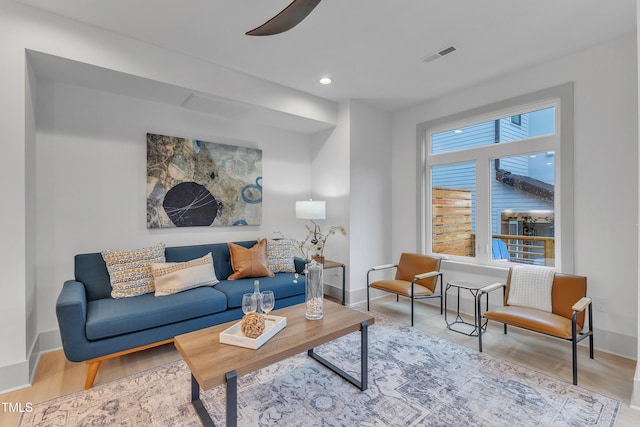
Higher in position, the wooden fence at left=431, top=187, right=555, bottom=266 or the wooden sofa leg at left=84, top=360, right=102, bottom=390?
the wooden fence at left=431, top=187, right=555, bottom=266

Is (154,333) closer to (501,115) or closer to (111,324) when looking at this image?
(111,324)

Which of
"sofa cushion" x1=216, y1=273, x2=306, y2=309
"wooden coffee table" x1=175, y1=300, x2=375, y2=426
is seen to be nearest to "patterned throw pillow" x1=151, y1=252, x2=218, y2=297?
"sofa cushion" x1=216, y1=273, x2=306, y2=309

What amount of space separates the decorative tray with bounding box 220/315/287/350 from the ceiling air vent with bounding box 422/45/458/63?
9.38 feet

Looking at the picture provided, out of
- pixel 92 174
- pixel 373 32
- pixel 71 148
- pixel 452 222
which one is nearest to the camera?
pixel 373 32

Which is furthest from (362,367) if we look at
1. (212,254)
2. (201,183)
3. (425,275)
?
(201,183)

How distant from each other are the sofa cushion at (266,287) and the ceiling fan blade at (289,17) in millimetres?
2176

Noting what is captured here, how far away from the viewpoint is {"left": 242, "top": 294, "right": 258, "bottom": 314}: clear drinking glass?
1.94 m

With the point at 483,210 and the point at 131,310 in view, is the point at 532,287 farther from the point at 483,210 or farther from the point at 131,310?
the point at 131,310

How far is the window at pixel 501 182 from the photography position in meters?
3.14

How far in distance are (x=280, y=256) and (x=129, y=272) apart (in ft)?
5.35

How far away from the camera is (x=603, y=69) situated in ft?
9.20

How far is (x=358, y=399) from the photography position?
2070 mm

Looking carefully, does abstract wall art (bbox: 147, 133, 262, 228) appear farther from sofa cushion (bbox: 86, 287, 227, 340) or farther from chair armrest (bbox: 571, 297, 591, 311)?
chair armrest (bbox: 571, 297, 591, 311)

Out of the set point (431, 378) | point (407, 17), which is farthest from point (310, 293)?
point (407, 17)
